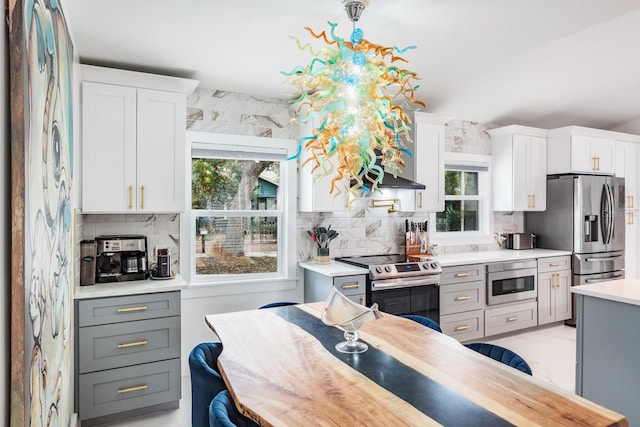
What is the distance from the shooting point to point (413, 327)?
2.15 meters

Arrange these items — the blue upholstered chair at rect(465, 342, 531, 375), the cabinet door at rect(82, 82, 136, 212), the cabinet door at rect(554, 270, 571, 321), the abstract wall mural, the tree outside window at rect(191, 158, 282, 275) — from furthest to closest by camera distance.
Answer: the cabinet door at rect(554, 270, 571, 321) → the tree outside window at rect(191, 158, 282, 275) → the cabinet door at rect(82, 82, 136, 212) → the blue upholstered chair at rect(465, 342, 531, 375) → the abstract wall mural

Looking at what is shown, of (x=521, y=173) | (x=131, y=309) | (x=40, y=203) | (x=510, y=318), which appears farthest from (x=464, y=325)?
(x=40, y=203)

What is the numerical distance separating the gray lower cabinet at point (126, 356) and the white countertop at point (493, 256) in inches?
101

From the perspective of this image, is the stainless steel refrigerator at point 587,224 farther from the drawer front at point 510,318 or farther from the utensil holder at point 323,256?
the utensil holder at point 323,256

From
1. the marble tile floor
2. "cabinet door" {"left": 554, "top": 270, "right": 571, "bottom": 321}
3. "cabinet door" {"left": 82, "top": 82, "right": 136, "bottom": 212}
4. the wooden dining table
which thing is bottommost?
the marble tile floor

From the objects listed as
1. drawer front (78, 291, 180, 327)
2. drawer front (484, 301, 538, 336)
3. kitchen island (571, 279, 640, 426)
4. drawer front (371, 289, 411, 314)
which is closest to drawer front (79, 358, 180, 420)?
drawer front (78, 291, 180, 327)

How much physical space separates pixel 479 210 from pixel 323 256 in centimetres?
243

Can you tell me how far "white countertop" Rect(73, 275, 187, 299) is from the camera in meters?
2.63

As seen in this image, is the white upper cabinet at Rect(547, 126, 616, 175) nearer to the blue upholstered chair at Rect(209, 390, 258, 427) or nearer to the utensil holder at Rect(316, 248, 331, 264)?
the utensil holder at Rect(316, 248, 331, 264)

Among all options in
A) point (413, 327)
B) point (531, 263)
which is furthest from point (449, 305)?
point (413, 327)

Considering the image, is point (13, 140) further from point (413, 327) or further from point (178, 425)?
point (178, 425)

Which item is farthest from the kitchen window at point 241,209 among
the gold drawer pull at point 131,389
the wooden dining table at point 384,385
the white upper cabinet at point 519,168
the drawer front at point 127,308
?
the white upper cabinet at point 519,168

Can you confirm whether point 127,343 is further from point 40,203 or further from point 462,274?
point 462,274

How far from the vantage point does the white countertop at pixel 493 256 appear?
13.6ft
